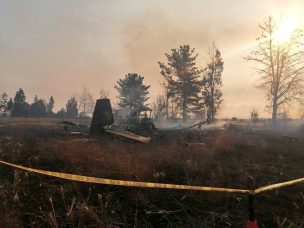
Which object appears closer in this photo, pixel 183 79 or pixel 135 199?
pixel 135 199

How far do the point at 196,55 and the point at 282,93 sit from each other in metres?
21.7

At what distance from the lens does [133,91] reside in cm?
6569

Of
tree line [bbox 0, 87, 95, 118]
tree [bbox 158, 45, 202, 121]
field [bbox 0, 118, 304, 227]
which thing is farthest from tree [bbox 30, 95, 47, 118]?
field [bbox 0, 118, 304, 227]

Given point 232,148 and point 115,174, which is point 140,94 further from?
point 115,174

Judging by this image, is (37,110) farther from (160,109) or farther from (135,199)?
(135,199)

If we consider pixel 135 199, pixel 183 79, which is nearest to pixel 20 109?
pixel 183 79

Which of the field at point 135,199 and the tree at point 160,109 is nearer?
the field at point 135,199

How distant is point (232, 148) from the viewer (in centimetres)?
1409

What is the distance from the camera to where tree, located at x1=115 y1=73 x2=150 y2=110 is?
215 feet

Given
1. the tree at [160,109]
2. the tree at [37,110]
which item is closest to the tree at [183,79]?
the tree at [160,109]

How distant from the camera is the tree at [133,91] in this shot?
65625 mm

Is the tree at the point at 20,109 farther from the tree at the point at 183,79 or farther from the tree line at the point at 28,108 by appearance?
the tree at the point at 183,79

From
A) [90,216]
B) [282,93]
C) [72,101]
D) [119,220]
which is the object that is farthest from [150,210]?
[72,101]

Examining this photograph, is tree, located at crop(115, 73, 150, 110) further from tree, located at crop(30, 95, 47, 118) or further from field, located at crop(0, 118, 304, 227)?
field, located at crop(0, 118, 304, 227)
